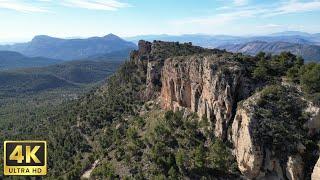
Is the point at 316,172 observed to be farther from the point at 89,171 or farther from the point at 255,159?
the point at 89,171

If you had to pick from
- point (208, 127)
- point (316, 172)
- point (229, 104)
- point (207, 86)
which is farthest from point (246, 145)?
point (207, 86)

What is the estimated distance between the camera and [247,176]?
2751 inches

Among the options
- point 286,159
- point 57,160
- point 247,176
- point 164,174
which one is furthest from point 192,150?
point 57,160

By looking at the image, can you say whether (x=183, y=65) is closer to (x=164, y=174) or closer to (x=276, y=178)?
(x=164, y=174)

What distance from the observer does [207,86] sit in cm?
8431

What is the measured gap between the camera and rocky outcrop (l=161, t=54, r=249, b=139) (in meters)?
78.0

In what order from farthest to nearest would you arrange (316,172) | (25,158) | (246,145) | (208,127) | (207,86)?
1. (207,86)
2. (208,127)
3. (246,145)
4. (316,172)
5. (25,158)

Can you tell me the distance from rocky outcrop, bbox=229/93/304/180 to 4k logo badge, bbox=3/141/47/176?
36.7m

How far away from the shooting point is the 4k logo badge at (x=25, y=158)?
41344mm

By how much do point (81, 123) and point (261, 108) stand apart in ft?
200

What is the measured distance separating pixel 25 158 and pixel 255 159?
37.9m

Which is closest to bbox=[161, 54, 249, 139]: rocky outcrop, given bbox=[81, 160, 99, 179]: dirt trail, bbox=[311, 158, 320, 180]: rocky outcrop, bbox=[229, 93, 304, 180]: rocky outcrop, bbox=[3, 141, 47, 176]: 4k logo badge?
bbox=[229, 93, 304, 180]: rocky outcrop

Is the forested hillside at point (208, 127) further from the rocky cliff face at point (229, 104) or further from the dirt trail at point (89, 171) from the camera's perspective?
the dirt trail at point (89, 171)

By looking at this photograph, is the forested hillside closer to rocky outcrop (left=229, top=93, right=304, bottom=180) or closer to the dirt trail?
rocky outcrop (left=229, top=93, right=304, bottom=180)
